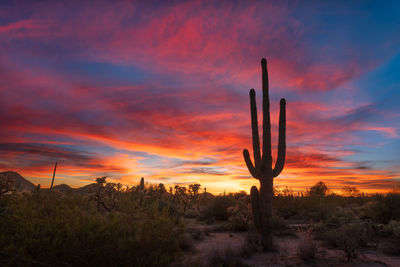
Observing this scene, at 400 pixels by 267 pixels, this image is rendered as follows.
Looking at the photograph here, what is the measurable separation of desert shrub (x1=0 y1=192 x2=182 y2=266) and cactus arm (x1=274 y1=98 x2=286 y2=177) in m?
6.49

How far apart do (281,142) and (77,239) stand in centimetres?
887

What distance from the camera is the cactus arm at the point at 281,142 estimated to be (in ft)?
36.3

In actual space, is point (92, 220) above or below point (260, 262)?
above

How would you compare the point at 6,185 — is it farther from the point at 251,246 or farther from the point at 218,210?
the point at 218,210

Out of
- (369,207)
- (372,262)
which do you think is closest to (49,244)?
(372,262)

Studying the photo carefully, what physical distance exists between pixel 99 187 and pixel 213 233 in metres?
6.37

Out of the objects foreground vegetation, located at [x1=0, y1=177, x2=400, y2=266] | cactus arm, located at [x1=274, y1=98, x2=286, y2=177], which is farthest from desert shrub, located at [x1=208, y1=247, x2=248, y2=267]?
cactus arm, located at [x1=274, y1=98, x2=286, y2=177]

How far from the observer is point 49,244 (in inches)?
175

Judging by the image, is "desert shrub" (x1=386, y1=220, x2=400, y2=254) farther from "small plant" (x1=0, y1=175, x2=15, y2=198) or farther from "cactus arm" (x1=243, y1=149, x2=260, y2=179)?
"small plant" (x1=0, y1=175, x2=15, y2=198)

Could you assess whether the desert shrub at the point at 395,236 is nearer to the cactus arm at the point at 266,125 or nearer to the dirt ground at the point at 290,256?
the dirt ground at the point at 290,256

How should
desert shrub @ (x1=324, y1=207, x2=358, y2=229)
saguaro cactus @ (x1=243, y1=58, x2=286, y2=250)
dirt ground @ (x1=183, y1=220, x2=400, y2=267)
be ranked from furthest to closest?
1. desert shrub @ (x1=324, y1=207, x2=358, y2=229)
2. saguaro cactus @ (x1=243, y1=58, x2=286, y2=250)
3. dirt ground @ (x1=183, y1=220, x2=400, y2=267)

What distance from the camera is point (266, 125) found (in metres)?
11.2

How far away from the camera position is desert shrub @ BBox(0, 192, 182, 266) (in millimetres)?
4352

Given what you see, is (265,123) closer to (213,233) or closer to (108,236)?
(213,233)
